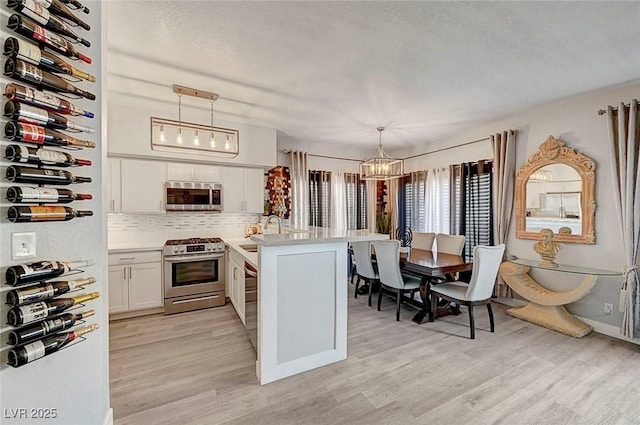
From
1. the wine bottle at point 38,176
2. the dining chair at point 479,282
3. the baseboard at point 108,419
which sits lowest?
the baseboard at point 108,419

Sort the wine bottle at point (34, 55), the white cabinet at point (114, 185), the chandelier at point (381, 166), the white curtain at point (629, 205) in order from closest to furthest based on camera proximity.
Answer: the wine bottle at point (34, 55) < the white curtain at point (629, 205) < the white cabinet at point (114, 185) < the chandelier at point (381, 166)

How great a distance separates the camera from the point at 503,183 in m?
3.90

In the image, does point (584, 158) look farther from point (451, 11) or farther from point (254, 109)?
point (254, 109)

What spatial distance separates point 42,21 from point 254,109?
249 cm

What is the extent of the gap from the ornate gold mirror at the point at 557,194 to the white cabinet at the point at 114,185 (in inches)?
212

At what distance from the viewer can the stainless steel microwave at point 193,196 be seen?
3.82m

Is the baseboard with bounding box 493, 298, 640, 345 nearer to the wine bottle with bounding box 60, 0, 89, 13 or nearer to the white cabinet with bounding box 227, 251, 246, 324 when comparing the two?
the white cabinet with bounding box 227, 251, 246, 324

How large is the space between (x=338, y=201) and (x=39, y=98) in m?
4.73

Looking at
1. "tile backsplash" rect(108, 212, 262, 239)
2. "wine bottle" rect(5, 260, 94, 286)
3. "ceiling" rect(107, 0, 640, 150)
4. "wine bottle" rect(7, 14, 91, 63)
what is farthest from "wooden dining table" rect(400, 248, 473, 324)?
"wine bottle" rect(7, 14, 91, 63)

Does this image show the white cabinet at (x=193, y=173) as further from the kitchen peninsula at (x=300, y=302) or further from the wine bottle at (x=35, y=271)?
the wine bottle at (x=35, y=271)

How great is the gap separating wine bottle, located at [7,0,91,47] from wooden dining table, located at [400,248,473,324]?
11.0 ft

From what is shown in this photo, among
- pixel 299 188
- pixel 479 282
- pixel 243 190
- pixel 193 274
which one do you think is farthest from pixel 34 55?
pixel 299 188

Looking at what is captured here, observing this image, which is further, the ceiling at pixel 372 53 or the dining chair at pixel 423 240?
the dining chair at pixel 423 240

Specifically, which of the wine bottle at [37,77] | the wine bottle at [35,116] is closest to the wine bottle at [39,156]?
the wine bottle at [35,116]
